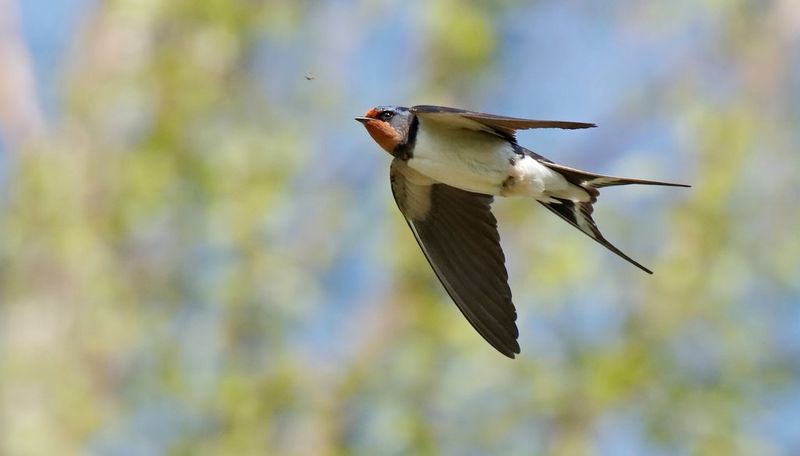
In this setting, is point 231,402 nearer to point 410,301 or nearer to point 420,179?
point 410,301

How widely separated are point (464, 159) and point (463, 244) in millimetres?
395

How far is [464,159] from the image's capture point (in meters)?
2.64

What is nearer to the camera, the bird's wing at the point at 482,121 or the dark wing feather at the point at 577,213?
the bird's wing at the point at 482,121

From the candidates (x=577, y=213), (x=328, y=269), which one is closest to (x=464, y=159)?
(x=577, y=213)

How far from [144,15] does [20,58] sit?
1.60m

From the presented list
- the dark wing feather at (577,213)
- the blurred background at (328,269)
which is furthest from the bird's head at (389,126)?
the blurred background at (328,269)

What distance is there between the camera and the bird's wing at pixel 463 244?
282 centimetres

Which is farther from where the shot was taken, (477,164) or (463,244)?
(463,244)

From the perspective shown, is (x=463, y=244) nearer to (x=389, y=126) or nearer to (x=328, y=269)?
(x=389, y=126)

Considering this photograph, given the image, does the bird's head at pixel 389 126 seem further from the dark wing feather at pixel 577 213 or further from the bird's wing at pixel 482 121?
the dark wing feather at pixel 577 213

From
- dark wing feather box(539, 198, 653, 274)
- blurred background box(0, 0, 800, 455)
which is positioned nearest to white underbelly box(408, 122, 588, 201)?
dark wing feather box(539, 198, 653, 274)

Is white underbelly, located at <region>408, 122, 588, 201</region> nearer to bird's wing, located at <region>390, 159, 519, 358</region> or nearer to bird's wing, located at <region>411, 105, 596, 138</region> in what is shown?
bird's wing, located at <region>411, 105, 596, 138</region>

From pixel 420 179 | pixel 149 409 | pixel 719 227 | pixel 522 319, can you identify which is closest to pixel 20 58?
pixel 149 409

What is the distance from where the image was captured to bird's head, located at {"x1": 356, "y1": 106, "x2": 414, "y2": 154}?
2604mm
